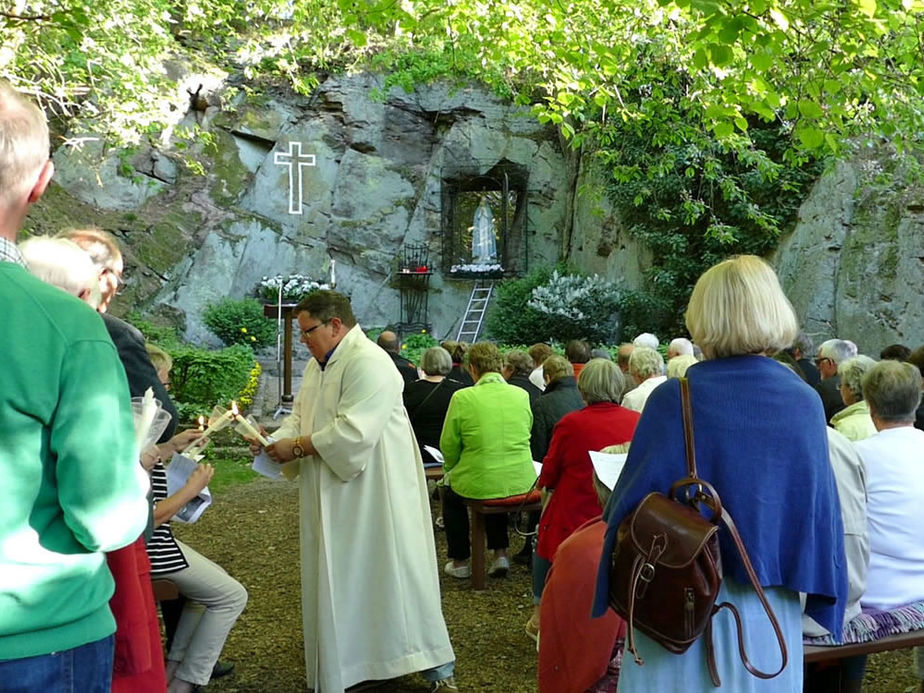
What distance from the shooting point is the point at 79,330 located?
1.59m

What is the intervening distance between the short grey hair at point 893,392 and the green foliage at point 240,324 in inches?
654

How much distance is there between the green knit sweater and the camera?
1543 mm

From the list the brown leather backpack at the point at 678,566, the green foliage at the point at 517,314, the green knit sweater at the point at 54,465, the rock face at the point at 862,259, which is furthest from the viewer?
the green foliage at the point at 517,314

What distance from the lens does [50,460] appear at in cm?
161

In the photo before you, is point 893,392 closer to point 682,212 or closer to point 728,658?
point 728,658

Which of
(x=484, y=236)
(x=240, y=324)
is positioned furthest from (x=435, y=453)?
(x=484, y=236)

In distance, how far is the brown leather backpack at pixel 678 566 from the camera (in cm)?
A: 213

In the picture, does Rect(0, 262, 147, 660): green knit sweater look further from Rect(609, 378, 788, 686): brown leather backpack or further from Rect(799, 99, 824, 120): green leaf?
Rect(799, 99, 824, 120): green leaf

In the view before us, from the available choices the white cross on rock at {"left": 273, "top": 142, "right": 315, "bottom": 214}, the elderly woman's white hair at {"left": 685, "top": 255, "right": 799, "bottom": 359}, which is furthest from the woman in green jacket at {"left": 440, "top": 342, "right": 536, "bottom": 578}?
the white cross on rock at {"left": 273, "top": 142, "right": 315, "bottom": 214}

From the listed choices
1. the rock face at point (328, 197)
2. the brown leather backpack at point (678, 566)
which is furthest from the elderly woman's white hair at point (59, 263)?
the rock face at point (328, 197)

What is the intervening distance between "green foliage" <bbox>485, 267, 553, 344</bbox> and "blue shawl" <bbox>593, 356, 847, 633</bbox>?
16360mm

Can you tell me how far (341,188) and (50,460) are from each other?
21628mm

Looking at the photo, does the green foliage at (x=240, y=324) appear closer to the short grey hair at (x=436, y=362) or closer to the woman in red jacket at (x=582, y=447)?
the short grey hair at (x=436, y=362)

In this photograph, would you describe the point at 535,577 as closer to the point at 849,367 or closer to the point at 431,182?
the point at 849,367
